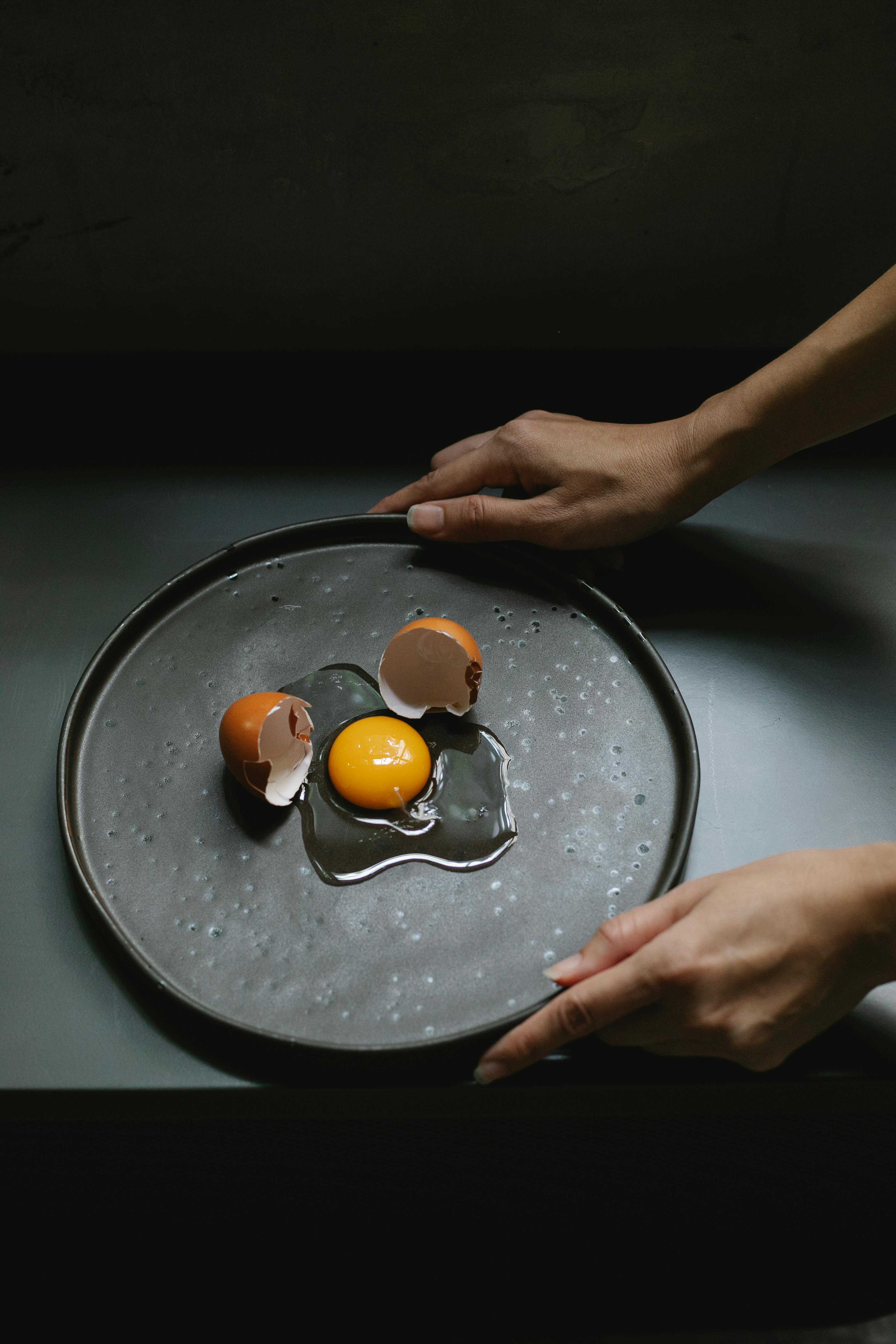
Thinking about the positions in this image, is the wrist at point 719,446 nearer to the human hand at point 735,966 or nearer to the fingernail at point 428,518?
the fingernail at point 428,518

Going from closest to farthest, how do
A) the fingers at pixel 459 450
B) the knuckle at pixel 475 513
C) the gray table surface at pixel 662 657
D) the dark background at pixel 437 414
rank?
the gray table surface at pixel 662 657 → the dark background at pixel 437 414 → the knuckle at pixel 475 513 → the fingers at pixel 459 450

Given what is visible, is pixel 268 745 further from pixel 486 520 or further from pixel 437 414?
pixel 437 414

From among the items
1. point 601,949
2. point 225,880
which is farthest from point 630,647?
point 225,880

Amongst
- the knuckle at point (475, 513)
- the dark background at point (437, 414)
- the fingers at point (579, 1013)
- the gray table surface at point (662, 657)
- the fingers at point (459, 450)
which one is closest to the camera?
the fingers at point (579, 1013)

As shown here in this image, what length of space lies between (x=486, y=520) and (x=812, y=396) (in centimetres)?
42

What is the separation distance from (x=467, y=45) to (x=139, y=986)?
3.89 ft

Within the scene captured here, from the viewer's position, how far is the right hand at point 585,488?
3.77 ft

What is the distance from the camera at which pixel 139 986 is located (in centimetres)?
88

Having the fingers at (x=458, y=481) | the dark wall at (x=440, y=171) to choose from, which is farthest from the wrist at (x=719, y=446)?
the dark wall at (x=440, y=171)

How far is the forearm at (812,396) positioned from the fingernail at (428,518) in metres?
0.33

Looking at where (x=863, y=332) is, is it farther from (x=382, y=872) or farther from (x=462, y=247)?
(x=382, y=872)

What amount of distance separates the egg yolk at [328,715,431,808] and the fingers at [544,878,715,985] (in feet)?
0.79

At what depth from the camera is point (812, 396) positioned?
112 cm

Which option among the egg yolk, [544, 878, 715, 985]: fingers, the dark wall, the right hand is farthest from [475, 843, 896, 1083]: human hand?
the dark wall
